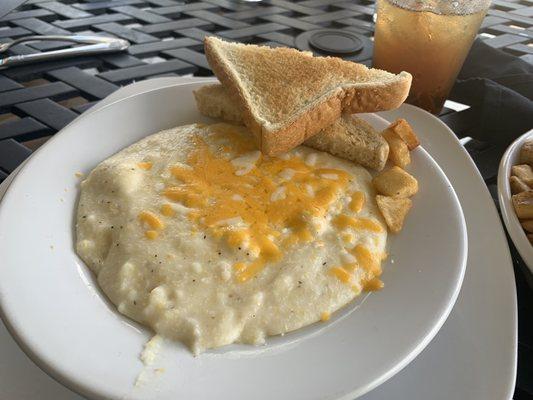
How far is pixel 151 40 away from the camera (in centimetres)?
206

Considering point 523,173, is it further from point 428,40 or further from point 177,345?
point 177,345

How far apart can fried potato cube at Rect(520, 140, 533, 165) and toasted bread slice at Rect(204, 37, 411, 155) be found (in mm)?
364

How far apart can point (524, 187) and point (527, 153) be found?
151 millimetres

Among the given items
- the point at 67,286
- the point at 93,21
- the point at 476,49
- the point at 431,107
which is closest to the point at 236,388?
the point at 67,286

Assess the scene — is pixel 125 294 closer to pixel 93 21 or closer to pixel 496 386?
pixel 496 386

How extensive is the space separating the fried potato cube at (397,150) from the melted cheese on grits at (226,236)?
3.6 inches

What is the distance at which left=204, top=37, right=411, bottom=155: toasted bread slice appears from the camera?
53.7 inches

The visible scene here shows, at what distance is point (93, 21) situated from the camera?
2.17 meters

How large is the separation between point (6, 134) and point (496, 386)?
4.79 ft

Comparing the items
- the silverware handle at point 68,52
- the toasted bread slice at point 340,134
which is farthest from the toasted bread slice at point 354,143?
the silverware handle at point 68,52

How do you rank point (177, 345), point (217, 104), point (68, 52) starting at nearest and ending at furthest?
point (177, 345) → point (217, 104) → point (68, 52)

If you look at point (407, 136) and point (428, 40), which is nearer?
point (407, 136)

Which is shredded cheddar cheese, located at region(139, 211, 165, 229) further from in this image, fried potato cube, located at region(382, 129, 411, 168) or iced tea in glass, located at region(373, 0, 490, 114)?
iced tea in glass, located at region(373, 0, 490, 114)

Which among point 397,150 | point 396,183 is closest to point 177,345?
point 396,183
